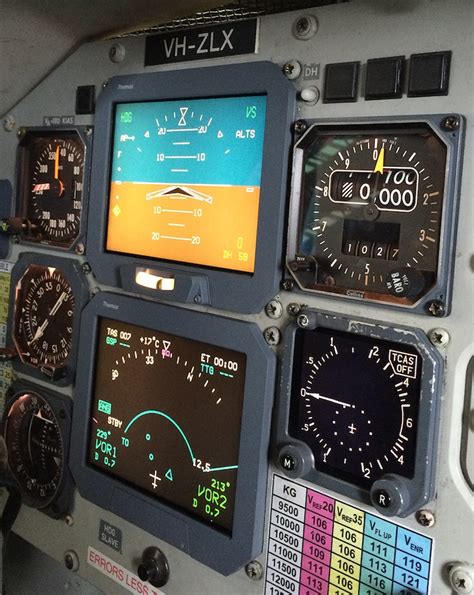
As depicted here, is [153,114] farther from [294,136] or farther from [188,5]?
[294,136]

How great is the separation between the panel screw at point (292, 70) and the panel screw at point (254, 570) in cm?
126

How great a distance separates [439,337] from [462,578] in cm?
51

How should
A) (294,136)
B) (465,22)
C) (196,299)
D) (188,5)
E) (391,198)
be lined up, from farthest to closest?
(188,5) < (196,299) < (294,136) < (391,198) < (465,22)

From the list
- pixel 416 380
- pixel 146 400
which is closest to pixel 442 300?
pixel 416 380

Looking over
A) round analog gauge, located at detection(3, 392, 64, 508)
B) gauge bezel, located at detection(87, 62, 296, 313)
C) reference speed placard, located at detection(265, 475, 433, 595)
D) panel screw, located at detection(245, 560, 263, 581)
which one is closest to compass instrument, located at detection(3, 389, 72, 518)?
round analog gauge, located at detection(3, 392, 64, 508)

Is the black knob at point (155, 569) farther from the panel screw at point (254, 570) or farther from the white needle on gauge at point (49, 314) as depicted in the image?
the white needle on gauge at point (49, 314)

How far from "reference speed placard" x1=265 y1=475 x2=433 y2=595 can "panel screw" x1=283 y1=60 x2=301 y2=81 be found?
1.01m

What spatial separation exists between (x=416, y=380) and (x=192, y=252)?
0.75m

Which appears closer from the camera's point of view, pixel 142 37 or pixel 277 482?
pixel 277 482

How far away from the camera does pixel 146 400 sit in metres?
2.15

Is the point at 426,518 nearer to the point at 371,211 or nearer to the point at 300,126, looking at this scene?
the point at 371,211

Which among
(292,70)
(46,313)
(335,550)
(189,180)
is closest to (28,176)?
(46,313)

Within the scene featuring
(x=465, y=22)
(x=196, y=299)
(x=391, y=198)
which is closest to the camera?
(x=465, y=22)

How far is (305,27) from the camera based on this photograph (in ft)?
5.78
